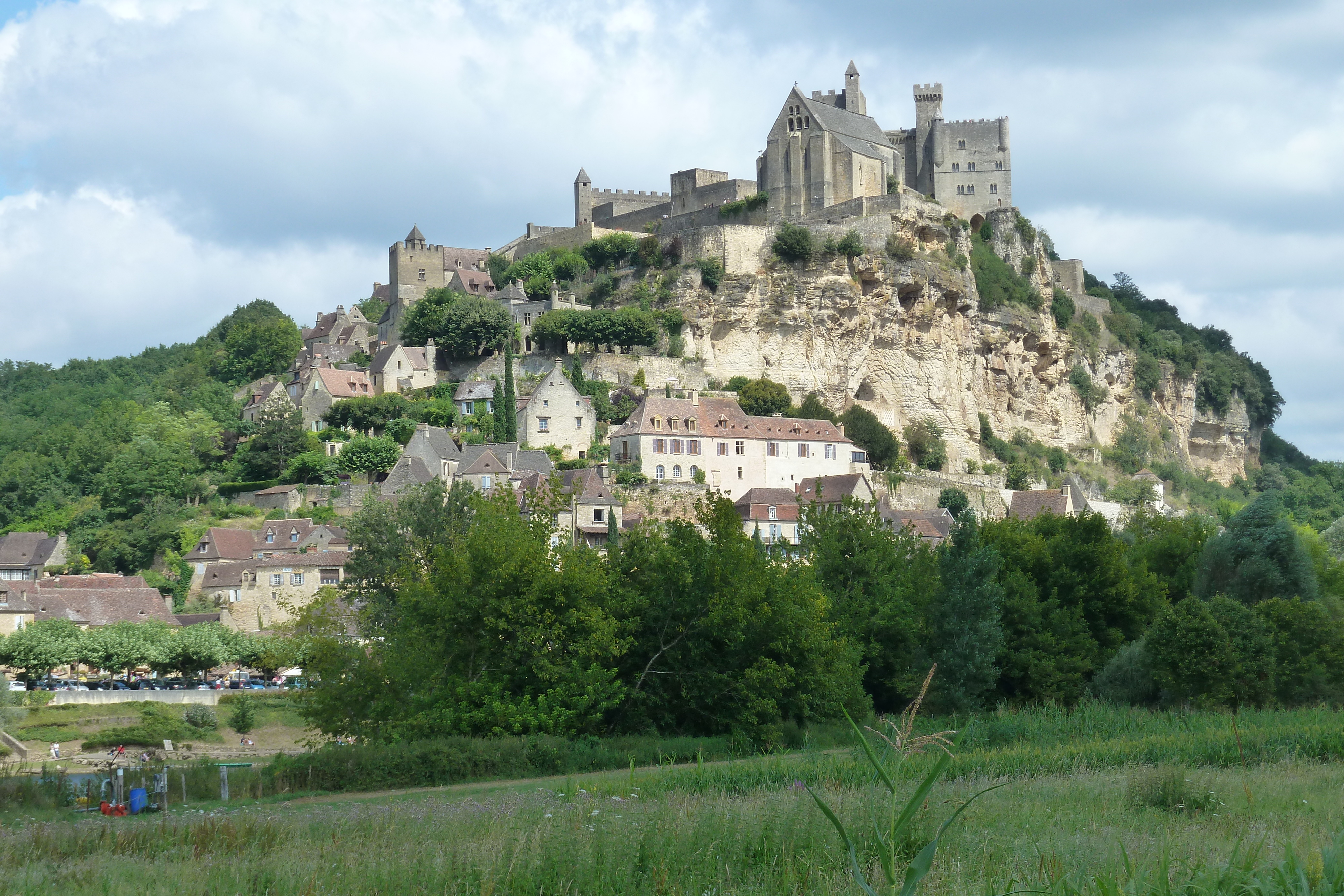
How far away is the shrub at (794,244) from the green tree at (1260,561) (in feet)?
135

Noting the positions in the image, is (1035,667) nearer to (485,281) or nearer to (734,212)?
(734,212)

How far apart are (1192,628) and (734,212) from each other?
54.1 meters

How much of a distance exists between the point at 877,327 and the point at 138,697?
47974 millimetres

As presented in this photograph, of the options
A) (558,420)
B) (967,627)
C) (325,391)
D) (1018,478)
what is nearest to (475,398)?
(558,420)

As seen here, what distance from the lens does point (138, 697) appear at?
44688mm

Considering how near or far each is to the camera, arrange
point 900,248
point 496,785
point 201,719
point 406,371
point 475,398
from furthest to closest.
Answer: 1. point 406,371
2. point 900,248
3. point 475,398
4. point 201,719
5. point 496,785

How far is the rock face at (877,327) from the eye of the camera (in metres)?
77.0

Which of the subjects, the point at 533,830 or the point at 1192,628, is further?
the point at 1192,628

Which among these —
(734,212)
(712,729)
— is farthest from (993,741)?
(734,212)

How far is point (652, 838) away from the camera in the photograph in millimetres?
12992

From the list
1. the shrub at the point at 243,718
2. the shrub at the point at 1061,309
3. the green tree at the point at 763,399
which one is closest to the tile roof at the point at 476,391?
the green tree at the point at 763,399

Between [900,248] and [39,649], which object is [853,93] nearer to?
[900,248]

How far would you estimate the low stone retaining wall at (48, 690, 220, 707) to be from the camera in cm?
4372

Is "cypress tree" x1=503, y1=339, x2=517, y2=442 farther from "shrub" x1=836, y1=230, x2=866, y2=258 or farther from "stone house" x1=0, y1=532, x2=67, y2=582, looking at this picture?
"stone house" x1=0, y1=532, x2=67, y2=582
